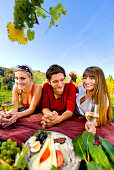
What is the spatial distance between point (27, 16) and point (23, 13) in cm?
3

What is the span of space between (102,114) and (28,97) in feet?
4.70

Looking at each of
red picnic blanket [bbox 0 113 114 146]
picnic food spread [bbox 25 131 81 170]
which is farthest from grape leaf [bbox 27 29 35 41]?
red picnic blanket [bbox 0 113 114 146]

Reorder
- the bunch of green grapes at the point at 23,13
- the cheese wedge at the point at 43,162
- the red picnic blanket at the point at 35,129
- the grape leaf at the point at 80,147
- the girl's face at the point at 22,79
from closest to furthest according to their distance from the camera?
the bunch of green grapes at the point at 23,13 → the cheese wedge at the point at 43,162 → the grape leaf at the point at 80,147 → the red picnic blanket at the point at 35,129 → the girl's face at the point at 22,79

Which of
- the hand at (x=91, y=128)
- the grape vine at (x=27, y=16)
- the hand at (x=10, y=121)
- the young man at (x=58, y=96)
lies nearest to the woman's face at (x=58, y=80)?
the young man at (x=58, y=96)

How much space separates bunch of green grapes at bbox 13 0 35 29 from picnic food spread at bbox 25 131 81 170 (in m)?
0.89

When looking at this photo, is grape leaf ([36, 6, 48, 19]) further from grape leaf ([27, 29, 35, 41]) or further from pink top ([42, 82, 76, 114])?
pink top ([42, 82, 76, 114])

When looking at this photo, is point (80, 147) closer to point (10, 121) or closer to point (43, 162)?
point (43, 162)

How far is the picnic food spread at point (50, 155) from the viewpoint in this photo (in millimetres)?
705

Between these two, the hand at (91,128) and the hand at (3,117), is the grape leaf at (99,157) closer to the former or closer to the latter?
the hand at (91,128)

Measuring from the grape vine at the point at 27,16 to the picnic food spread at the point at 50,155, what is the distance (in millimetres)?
825

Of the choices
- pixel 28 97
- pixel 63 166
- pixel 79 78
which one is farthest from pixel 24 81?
pixel 79 78

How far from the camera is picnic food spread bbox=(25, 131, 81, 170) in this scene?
0.70 m

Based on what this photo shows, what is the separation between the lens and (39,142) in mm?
849

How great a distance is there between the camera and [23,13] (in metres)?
0.58
